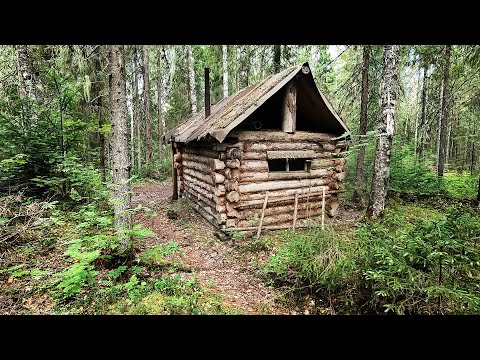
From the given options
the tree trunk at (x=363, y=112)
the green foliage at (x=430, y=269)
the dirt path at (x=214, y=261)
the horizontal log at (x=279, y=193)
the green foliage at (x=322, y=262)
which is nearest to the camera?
the green foliage at (x=430, y=269)

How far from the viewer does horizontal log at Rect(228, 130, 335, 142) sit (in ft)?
28.2

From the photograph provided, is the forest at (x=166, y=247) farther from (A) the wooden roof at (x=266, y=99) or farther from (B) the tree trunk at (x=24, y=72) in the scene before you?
(A) the wooden roof at (x=266, y=99)

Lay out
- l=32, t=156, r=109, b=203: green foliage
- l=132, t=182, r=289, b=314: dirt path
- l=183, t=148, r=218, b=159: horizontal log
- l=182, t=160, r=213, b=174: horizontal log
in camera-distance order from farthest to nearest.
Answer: l=182, t=160, r=213, b=174: horizontal log
l=183, t=148, r=218, b=159: horizontal log
l=32, t=156, r=109, b=203: green foliage
l=132, t=182, r=289, b=314: dirt path

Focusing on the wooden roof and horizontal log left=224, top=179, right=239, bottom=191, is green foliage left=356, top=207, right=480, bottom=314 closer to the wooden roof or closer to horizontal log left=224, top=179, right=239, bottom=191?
horizontal log left=224, top=179, right=239, bottom=191

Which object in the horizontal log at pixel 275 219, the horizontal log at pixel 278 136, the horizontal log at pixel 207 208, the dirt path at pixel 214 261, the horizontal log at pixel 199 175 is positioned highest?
the horizontal log at pixel 278 136

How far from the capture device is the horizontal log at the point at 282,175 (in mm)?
8867

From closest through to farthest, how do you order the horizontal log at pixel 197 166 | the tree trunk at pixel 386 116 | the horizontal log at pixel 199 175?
the tree trunk at pixel 386 116 < the horizontal log at pixel 199 175 < the horizontal log at pixel 197 166

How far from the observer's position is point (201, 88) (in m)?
28.5

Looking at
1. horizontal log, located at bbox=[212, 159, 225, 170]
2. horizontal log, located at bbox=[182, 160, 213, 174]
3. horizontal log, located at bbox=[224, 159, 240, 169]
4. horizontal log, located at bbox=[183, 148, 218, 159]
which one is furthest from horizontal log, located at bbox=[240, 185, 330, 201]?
horizontal log, located at bbox=[183, 148, 218, 159]

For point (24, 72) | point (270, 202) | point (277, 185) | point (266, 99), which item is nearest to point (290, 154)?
point (277, 185)

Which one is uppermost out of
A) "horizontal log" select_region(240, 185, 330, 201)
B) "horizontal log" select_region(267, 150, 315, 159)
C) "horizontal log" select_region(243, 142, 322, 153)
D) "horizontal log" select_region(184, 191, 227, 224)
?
"horizontal log" select_region(243, 142, 322, 153)

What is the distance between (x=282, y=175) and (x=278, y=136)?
4.69 feet

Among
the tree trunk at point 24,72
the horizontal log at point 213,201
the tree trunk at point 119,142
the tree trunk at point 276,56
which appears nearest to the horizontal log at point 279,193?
the horizontal log at point 213,201

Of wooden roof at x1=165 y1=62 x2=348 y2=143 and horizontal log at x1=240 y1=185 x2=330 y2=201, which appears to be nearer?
wooden roof at x1=165 y1=62 x2=348 y2=143
